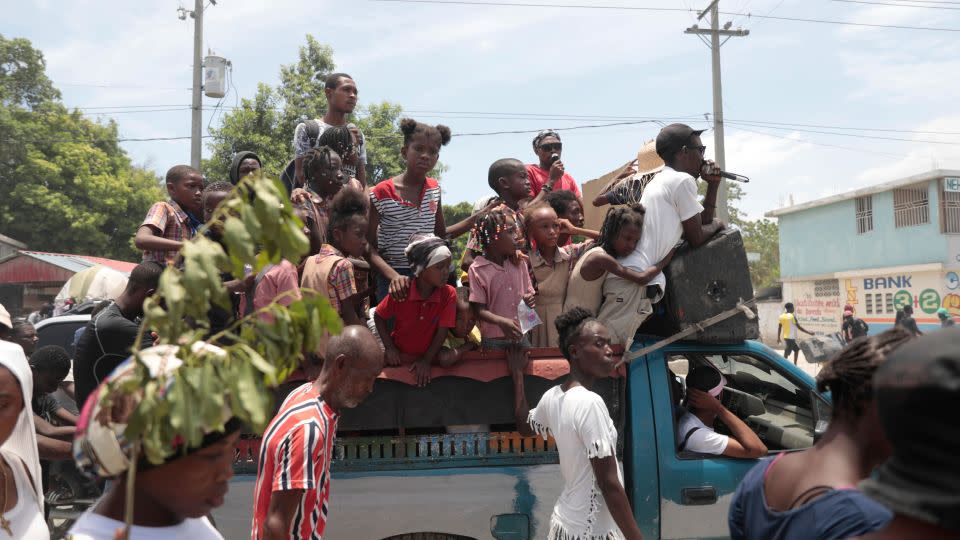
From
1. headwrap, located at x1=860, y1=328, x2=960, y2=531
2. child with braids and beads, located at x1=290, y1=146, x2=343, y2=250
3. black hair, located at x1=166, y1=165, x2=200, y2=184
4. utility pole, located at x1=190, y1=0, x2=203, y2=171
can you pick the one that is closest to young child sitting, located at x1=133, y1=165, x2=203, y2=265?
black hair, located at x1=166, y1=165, x2=200, y2=184

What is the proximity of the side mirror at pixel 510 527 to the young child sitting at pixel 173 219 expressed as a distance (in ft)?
7.99

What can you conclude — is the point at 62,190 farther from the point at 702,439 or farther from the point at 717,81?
the point at 702,439

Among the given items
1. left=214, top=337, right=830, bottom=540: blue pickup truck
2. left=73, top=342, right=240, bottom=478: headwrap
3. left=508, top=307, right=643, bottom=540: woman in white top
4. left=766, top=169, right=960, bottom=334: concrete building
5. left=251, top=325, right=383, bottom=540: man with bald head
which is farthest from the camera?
left=766, top=169, right=960, bottom=334: concrete building

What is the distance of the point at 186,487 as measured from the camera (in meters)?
1.65

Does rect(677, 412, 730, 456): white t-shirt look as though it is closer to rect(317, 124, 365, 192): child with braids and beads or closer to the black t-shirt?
rect(317, 124, 365, 192): child with braids and beads

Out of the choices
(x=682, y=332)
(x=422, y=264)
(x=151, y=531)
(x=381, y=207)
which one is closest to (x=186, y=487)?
(x=151, y=531)

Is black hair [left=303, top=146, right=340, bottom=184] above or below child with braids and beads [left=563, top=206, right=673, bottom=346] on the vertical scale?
above

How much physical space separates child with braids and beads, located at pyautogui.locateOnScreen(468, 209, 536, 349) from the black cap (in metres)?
1.03

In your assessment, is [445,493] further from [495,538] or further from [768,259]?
[768,259]

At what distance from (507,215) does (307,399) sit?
6.24ft

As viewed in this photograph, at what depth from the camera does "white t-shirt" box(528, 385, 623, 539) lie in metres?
3.12

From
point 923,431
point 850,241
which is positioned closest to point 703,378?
point 923,431

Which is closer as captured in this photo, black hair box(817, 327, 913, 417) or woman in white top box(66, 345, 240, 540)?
woman in white top box(66, 345, 240, 540)

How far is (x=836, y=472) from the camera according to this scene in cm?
183
